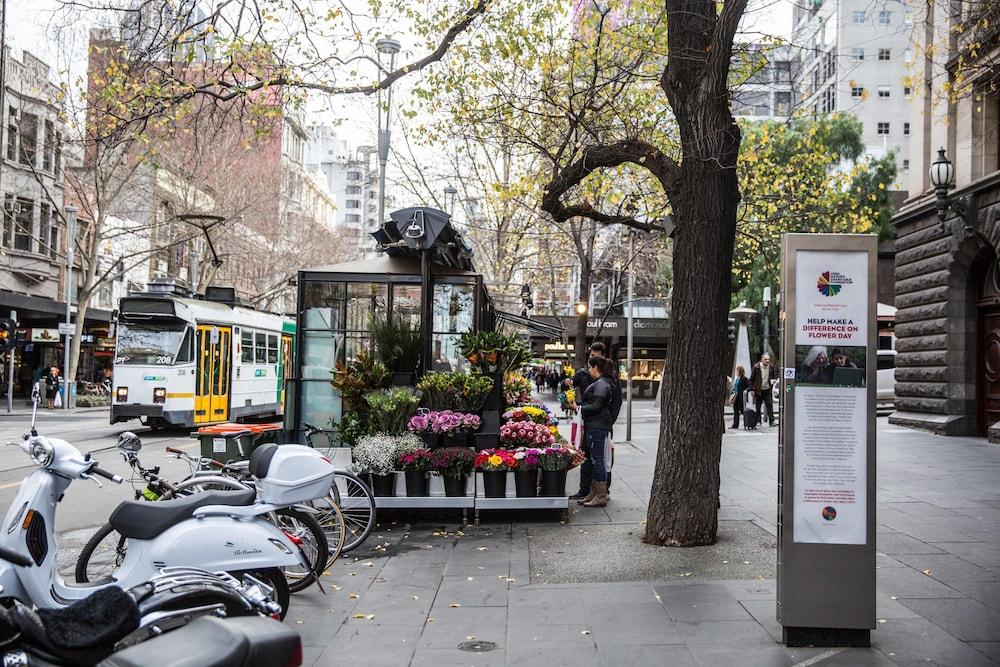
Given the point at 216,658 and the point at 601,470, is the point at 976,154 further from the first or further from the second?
the point at 216,658

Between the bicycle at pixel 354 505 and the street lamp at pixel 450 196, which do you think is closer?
the bicycle at pixel 354 505

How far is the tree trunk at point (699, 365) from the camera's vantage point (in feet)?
25.3

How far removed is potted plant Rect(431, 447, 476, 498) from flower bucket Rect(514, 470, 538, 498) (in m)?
0.52

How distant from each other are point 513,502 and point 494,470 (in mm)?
407

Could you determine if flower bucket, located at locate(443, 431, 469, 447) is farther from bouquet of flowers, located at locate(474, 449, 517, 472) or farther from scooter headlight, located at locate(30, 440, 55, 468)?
scooter headlight, located at locate(30, 440, 55, 468)

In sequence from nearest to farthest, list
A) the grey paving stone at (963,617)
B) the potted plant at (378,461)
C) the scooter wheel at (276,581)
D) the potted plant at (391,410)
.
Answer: the scooter wheel at (276,581) → the grey paving stone at (963,617) → the potted plant at (378,461) → the potted plant at (391,410)

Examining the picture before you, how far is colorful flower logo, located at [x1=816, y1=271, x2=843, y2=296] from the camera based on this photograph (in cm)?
523

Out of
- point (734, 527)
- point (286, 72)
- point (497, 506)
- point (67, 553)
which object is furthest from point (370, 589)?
point (286, 72)

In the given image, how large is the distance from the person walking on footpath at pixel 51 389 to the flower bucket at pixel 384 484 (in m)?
27.2

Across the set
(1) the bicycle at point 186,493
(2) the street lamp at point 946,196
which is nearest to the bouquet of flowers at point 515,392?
(1) the bicycle at point 186,493

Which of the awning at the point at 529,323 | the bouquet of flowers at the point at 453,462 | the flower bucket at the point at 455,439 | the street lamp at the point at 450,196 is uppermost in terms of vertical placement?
the street lamp at the point at 450,196

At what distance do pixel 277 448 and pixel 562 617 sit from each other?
2231 millimetres

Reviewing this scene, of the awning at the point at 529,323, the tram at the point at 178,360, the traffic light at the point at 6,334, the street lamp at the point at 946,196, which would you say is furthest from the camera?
the traffic light at the point at 6,334

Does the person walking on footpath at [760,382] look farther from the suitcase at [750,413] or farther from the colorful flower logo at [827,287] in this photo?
the colorful flower logo at [827,287]
